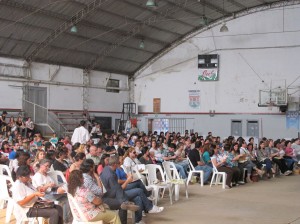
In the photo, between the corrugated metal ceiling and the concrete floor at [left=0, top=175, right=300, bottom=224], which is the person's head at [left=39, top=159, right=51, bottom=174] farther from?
the corrugated metal ceiling

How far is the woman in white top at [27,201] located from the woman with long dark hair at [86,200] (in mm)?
665

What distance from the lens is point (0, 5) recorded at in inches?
643

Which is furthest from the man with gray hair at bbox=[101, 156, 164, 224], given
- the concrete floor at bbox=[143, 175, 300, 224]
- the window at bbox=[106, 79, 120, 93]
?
the window at bbox=[106, 79, 120, 93]

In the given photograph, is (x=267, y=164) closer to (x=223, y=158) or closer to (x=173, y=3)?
(x=223, y=158)

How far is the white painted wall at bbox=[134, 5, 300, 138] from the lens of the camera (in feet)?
73.7

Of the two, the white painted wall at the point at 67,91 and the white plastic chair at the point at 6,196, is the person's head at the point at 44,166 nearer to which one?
the white plastic chair at the point at 6,196

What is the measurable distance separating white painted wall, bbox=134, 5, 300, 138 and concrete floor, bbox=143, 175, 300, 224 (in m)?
11.6

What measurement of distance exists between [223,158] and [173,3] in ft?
35.8

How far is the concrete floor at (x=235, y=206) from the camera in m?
7.84

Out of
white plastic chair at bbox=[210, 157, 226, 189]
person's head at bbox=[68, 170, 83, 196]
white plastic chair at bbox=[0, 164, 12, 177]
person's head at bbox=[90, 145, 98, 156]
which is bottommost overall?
white plastic chair at bbox=[210, 157, 226, 189]

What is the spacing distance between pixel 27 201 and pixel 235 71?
63.3 feet

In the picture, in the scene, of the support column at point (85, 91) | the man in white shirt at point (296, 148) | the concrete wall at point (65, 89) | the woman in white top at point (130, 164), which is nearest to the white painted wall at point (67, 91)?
the concrete wall at point (65, 89)

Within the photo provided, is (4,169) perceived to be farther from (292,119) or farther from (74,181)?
(292,119)

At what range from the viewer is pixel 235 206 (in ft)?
29.7
